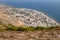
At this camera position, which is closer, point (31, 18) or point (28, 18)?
point (28, 18)

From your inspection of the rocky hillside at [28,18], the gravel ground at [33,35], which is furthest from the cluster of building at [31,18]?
the gravel ground at [33,35]

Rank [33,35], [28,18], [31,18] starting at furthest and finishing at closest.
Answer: [31,18] → [28,18] → [33,35]

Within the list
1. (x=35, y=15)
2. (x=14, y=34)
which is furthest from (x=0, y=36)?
(x=35, y=15)

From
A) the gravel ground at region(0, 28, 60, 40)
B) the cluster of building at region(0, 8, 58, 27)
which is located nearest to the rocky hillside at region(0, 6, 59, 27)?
the cluster of building at region(0, 8, 58, 27)

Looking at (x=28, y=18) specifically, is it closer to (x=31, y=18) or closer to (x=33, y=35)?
(x=31, y=18)

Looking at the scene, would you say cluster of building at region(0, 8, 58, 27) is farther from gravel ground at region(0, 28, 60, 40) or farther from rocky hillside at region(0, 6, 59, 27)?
gravel ground at region(0, 28, 60, 40)

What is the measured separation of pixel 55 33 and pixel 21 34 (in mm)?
1774

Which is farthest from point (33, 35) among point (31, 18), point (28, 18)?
point (31, 18)

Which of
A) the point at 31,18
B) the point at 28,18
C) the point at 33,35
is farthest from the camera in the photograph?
the point at 31,18

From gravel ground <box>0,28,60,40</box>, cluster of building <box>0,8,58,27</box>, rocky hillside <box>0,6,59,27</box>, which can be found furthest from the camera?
cluster of building <box>0,8,58,27</box>

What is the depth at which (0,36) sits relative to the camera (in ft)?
48.3

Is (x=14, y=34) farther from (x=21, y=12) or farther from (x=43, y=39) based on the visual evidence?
(x=21, y=12)

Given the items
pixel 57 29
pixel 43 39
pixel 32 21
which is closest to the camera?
pixel 43 39

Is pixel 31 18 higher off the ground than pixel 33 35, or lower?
higher
